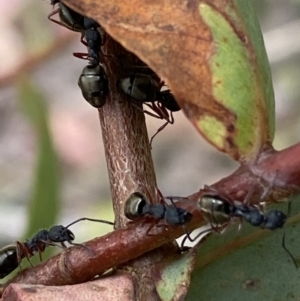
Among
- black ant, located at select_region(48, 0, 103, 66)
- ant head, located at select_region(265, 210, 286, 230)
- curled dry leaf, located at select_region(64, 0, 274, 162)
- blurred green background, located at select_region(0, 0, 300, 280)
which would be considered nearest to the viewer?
curled dry leaf, located at select_region(64, 0, 274, 162)

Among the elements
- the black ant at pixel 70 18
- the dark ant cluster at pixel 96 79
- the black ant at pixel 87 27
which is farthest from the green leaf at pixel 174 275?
the black ant at pixel 70 18

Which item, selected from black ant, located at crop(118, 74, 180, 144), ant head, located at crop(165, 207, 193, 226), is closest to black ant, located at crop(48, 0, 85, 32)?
black ant, located at crop(118, 74, 180, 144)

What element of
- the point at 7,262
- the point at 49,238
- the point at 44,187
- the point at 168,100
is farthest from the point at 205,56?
the point at 44,187

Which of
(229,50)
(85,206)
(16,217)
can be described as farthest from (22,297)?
(85,206)

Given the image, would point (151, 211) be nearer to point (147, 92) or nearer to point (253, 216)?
point (253, 216)

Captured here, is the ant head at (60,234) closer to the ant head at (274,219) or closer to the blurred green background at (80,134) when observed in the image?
the ant head at (274,219)

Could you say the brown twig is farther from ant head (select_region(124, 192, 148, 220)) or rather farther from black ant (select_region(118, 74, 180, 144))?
black ant (select_region(118, 74, 180, 144))

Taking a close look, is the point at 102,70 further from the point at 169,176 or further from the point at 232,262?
the point at 169,176
